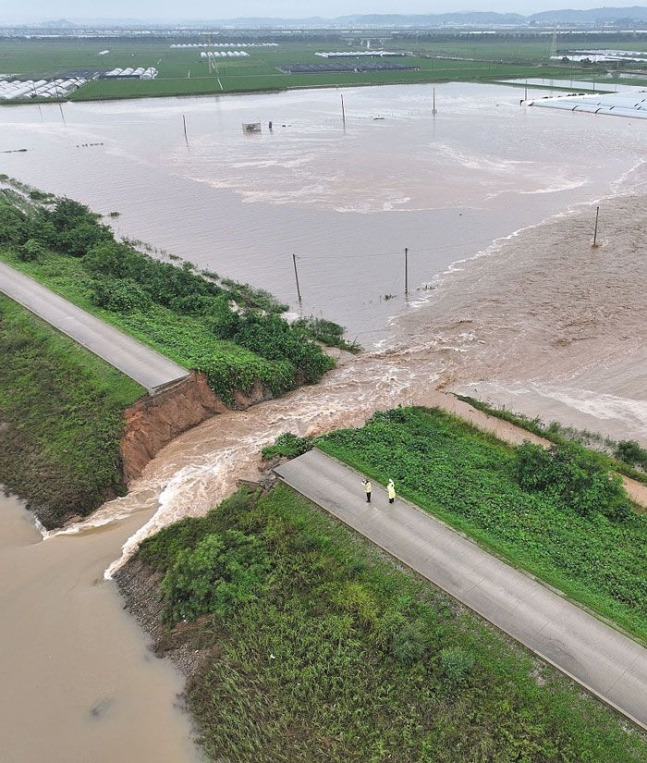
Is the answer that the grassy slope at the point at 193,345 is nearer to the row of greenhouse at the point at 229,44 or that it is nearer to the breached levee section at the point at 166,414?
the breached levee section at the point at 166,414

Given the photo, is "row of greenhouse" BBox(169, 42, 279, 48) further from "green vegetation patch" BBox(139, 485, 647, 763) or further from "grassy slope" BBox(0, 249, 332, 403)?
"green vegetation patch" BBox(139, 485, 647, 763)

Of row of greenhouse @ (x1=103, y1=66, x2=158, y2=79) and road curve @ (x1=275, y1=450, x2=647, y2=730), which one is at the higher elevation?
row of greenhouse @ (x1=103, y1=66, x2=158, y2=79)

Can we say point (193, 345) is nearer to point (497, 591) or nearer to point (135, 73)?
point (497, 591)

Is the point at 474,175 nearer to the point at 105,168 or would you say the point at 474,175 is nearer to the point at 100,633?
the point at 105,168

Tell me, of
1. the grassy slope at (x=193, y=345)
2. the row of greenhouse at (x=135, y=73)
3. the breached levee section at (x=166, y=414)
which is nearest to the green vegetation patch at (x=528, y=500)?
the grassy slope at (x=193, y=345)

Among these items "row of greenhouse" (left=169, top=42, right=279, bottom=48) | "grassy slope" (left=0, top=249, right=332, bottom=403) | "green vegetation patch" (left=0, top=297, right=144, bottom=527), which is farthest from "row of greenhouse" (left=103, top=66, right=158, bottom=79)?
"green vegetation patch" (left=0, top=297, right=144, bottom=527)

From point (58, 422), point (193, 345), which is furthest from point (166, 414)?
point (193, 345)

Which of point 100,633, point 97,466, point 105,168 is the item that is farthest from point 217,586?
point 105,168
